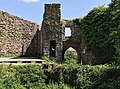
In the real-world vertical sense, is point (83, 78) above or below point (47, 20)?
below

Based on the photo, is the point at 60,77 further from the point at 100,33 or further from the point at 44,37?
the point at 44,37

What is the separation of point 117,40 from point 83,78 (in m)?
2.46

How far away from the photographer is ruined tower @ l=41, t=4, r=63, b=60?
25.3m

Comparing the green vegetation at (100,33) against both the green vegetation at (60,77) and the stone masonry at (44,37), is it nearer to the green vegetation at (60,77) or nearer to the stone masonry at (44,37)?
the stone masonry at (44,37)

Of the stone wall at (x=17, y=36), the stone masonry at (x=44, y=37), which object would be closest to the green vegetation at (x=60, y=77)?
the stone masonry at (x=44, y=37)

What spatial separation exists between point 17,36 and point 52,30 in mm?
3510

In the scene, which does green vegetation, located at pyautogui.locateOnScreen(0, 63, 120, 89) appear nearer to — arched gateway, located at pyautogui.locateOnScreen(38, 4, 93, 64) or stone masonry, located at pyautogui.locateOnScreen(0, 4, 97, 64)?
stone masonry, located at pyautogui.locateOnScreen(0, 4, 97, 64)

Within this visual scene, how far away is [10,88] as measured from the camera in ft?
53.8

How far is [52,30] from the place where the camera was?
25.4m

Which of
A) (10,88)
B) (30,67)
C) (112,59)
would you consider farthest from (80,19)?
(10,88)

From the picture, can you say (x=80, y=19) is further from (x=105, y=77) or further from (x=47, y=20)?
(x=105, y=77)

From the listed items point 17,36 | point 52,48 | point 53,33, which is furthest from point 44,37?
point 17,36

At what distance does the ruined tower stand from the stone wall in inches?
111

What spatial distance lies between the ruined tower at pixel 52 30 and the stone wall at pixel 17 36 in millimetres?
2810
